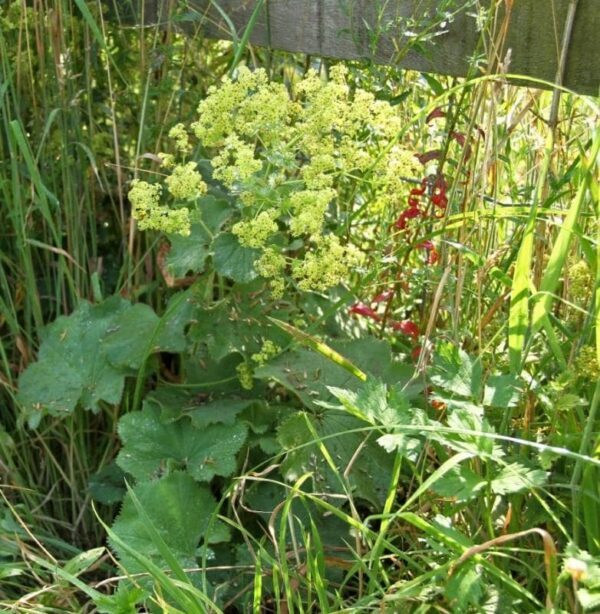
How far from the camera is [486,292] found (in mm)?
1913

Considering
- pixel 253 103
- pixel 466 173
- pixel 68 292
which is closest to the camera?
pixel 253 103

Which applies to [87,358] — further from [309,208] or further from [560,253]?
[560,253]

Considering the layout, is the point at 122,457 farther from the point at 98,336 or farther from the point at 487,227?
the point at 487,227

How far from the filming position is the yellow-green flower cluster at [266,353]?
1.86m

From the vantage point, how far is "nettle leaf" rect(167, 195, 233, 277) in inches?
71.3

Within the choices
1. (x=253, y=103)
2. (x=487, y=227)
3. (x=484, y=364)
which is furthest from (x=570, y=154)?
(x=253, y=103)

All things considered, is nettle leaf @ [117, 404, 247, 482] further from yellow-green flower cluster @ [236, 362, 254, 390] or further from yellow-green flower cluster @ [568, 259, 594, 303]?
yellow-green flower cluster @ [568, 259, 594, 303]

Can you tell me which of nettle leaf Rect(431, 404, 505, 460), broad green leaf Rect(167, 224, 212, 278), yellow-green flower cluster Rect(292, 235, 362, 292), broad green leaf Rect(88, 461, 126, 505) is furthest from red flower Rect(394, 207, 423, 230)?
broad green leaf Rect(88, 461, 126, 505)

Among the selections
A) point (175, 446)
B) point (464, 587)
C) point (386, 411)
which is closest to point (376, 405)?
point (386, 411)

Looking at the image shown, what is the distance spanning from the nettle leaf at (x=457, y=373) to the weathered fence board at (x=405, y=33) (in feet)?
1.69

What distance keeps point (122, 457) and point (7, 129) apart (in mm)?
765

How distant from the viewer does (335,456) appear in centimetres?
183

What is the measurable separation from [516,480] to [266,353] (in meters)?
0.59

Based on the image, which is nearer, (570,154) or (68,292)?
(570,154)
